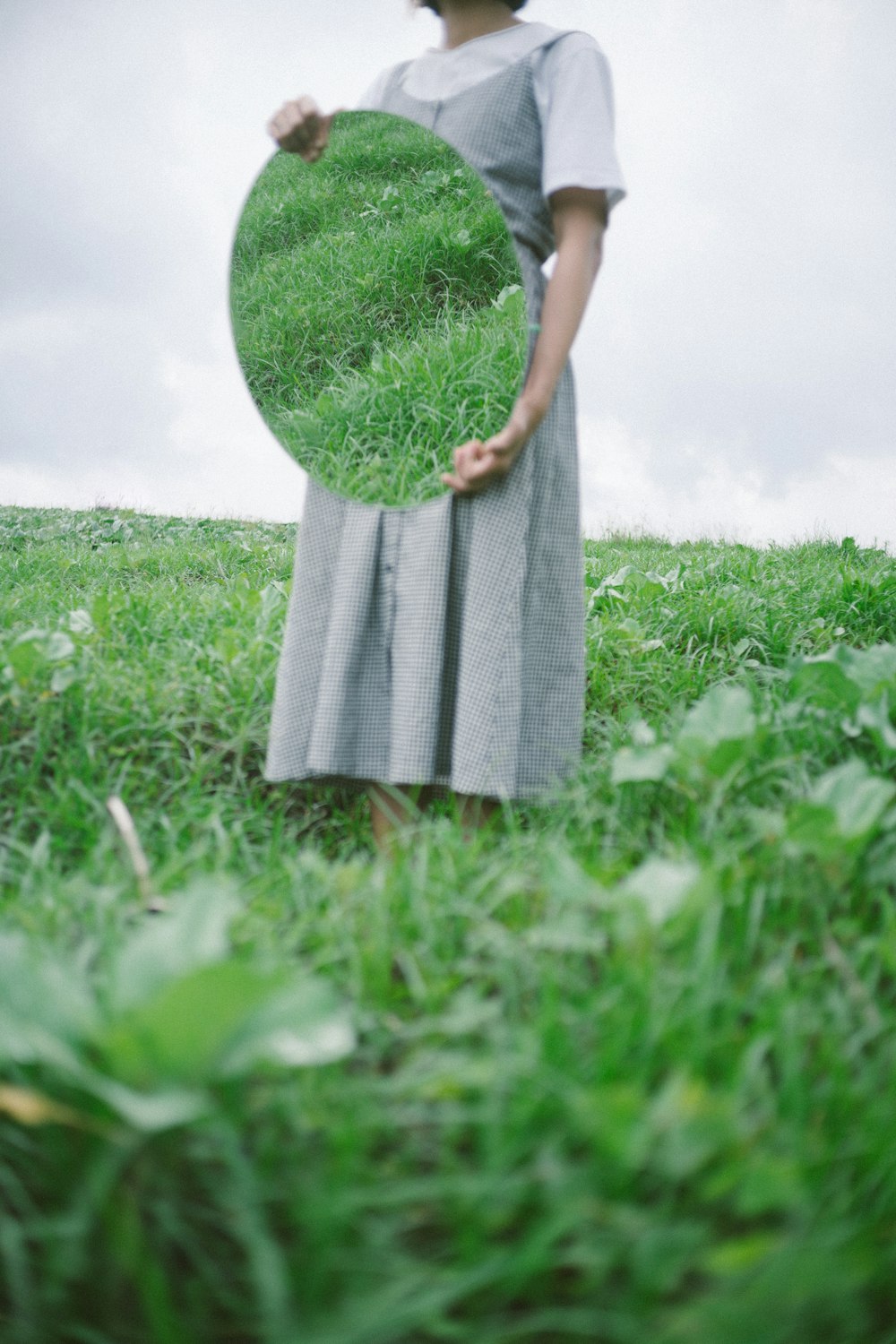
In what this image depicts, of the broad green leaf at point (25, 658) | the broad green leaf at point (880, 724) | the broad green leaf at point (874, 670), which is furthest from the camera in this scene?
the broad green leaf at point (25, 658)

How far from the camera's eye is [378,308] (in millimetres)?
1801

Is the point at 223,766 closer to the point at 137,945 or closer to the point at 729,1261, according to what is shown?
the point at 137,945

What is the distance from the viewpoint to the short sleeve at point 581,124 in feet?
5.23

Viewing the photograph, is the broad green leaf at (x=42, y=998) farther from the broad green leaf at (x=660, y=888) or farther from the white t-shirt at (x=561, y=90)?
the white t-shirt at (x=561, y=90)

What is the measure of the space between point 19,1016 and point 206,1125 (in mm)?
190

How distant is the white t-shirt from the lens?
1.60 meters

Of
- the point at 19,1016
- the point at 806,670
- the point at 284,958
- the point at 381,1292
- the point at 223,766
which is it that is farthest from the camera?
the point at 223,766

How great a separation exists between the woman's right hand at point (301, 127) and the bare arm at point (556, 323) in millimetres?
477

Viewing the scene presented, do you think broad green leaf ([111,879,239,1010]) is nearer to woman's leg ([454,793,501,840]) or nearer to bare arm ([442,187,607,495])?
woman's leg ([454,793,501,840])

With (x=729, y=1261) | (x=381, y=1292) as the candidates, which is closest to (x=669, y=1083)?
(x=729, y=1261)

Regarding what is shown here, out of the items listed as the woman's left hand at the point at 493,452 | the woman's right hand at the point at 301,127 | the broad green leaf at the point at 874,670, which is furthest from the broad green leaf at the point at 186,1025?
the woman's right hand at the point at 301,127

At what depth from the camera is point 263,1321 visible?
0.66m

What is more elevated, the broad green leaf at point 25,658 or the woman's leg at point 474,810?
the broad green leaf at point 25,658

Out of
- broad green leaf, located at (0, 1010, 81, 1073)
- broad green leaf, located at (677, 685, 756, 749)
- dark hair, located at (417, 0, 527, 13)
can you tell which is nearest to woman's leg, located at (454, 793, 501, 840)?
broad green leaf, located at (677, 685, 756, 749)
